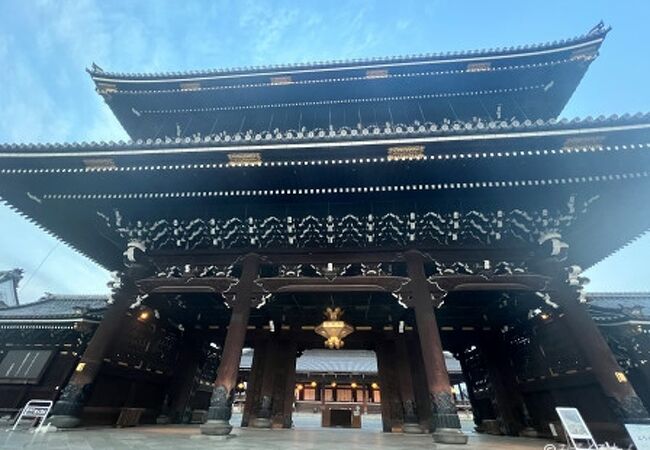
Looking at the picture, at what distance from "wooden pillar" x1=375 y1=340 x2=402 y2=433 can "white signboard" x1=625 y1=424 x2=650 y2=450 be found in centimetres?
700

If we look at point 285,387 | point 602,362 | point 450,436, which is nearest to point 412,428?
point 285,387

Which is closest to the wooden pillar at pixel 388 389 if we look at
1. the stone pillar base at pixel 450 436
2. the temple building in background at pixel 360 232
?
the temple building in background at pixel 360 232

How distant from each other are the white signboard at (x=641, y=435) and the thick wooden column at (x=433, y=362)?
2555mm

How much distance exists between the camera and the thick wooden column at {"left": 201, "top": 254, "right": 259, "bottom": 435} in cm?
665

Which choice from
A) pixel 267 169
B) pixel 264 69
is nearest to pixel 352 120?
pixel 264 69

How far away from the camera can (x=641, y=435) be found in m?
5.25

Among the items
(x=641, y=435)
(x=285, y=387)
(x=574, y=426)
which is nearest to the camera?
(x=641, y=435)

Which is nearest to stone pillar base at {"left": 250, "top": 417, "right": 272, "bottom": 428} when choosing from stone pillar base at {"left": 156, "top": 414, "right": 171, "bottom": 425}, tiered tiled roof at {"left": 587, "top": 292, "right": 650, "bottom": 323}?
stone pillar base at {"left": 156, "top": 414, "right": 171, "bottom": 425}

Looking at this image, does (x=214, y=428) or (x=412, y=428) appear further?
(x=412, y=428)

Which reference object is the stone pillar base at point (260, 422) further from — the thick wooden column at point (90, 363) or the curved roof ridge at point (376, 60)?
the curved roof ridge at point (376, 60)

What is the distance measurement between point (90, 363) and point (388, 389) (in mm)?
8971

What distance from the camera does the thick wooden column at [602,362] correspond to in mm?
5988

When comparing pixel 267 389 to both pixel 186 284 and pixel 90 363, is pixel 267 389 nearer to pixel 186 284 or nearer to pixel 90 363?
pixel 186 284

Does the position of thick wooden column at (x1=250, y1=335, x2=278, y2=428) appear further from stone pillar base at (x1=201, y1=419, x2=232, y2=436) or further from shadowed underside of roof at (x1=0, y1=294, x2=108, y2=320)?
shadowed underside of roof at (x1=0, y1=294, x2=108, y2=320)
